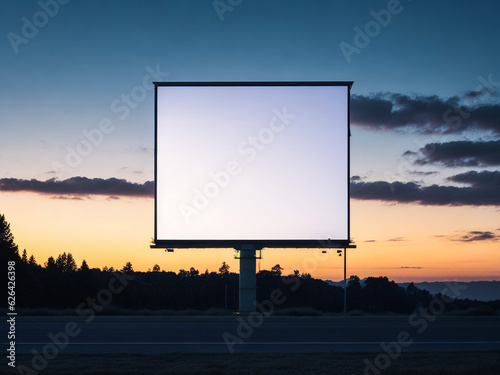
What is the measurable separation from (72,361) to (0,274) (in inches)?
1924

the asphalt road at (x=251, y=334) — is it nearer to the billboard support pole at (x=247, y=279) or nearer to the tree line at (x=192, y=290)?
the billboard support pole at (x=247, y=279)

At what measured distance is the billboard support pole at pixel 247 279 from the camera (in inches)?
1037

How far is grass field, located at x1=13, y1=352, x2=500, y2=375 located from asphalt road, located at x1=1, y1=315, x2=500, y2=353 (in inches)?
46.1

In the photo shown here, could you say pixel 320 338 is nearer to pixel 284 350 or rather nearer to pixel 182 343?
pixel 284 350

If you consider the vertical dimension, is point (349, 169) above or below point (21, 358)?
above

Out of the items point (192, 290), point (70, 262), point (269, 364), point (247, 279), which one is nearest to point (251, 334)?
point (269, 364)

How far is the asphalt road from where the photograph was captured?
12.6m

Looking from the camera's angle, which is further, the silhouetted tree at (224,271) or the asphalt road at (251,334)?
the silhouetted tree at (224,271)

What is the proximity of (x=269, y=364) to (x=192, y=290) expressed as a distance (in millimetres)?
66683

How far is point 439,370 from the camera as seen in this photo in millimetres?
9336

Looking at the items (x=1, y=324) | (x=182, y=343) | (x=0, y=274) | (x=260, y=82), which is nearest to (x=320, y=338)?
(x=182, y=343)

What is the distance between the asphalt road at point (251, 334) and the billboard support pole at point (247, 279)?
5.40m

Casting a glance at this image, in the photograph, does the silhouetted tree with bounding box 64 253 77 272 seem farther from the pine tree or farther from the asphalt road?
the asphalt road

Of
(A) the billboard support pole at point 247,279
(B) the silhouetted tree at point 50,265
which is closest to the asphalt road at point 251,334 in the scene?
(A) the billboard support pole at point 247,279
